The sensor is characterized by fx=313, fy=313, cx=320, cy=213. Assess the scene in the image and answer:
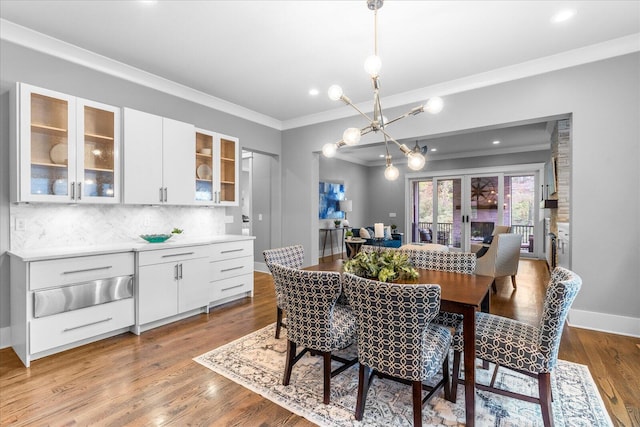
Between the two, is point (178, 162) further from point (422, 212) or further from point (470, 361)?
point (422, 212)

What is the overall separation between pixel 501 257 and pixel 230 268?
3889 mm

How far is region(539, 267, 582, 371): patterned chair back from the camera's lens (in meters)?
1.56

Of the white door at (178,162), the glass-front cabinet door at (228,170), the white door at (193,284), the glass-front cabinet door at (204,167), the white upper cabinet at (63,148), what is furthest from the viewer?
the glass-front cabinet door at (228,170)

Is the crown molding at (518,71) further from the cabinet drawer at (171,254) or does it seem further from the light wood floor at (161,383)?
the cabinet drawer at (171,254)

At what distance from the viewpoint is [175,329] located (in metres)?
3.24

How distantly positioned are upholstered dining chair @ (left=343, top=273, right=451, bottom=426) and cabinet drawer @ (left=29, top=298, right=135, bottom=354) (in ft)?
7.90

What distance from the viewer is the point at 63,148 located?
9.34 feet

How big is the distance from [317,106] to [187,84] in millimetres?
1832

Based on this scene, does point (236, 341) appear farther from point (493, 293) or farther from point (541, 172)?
point (541, 172)

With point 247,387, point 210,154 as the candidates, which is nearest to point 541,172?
point 210,154

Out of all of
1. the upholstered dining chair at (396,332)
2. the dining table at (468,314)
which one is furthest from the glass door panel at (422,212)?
the upholstered dining chair at (396,332)

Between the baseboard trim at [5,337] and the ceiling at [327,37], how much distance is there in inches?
100

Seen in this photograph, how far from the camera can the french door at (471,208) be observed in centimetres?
779

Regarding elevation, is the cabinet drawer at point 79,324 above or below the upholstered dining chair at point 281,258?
below
